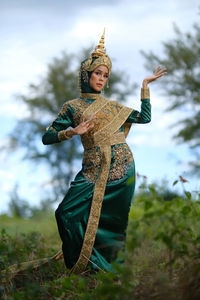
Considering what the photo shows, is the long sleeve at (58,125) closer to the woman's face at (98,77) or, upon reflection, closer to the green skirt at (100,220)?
the woman's face at (98,77)

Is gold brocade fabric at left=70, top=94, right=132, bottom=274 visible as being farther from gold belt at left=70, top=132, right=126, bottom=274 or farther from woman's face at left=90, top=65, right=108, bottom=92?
woman's face at left=90, top=65, right=108, bottom=92

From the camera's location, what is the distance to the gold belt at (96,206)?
422cm

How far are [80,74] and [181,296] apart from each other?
9.77 feet

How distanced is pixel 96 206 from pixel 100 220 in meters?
0.16

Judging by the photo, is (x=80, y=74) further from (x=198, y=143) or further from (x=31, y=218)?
(x=198, y=143)

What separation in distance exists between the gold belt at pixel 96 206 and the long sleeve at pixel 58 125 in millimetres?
413

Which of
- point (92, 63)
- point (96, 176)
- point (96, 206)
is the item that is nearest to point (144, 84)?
point (92, 63)

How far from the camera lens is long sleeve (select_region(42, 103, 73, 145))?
14.6 ft

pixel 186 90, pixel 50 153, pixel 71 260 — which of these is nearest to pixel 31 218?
pixel 50 153

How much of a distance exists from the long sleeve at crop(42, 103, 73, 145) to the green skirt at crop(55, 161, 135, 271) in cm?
55

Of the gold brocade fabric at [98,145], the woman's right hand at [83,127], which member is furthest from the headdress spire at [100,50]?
the woman's right hand at [83,127]

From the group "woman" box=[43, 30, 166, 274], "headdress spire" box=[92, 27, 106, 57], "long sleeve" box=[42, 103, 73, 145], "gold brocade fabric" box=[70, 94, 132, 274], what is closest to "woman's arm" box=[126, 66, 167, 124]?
"woman" box=[43, 30, 166, 274]

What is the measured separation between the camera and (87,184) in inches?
174

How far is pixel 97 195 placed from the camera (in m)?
4.33
